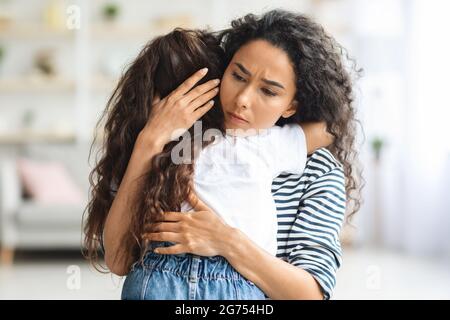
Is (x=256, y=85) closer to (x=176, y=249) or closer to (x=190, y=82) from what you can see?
(x=190, y=82)

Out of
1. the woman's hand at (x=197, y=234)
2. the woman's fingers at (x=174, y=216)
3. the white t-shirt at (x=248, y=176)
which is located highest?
the white t-shirt at (x=248, y=176)

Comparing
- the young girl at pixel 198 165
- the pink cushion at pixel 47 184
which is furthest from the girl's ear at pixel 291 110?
the pink cushion at pixel 47 184

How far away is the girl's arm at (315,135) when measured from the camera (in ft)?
4.22

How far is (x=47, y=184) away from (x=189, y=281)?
4.25 metres

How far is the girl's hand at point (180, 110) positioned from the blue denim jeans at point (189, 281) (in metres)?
0.21

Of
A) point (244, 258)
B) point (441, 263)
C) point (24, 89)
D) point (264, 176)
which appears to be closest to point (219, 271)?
point (244, 258)

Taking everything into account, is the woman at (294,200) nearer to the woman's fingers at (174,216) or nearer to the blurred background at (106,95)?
the woman's fingers at (174,216)

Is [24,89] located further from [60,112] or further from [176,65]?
[176,65]

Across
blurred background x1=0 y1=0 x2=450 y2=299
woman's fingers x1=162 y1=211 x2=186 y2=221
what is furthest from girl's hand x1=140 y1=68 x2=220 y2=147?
blurred background x1=0 y1=0 x2=450 y2=299

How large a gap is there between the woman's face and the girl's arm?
8cm

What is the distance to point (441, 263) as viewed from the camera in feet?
16.1

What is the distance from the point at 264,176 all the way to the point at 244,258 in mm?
152

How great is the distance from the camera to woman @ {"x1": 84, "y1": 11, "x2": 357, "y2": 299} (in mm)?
1149
